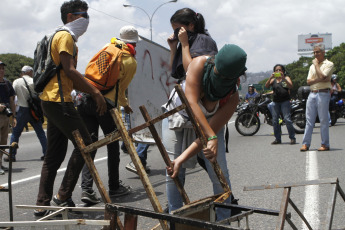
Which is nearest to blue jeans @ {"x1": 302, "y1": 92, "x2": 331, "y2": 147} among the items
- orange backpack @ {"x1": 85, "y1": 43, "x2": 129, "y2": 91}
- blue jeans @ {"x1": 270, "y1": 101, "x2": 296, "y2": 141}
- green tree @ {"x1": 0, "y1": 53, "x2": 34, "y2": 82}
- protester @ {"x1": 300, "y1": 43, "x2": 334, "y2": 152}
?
protester @ {"x1": 300, "y1": 43, "x2": 334, "y2": 152}

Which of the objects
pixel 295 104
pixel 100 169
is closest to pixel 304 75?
pixel 295 104

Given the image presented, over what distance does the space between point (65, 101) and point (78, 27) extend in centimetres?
71

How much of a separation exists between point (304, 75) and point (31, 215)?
379ft

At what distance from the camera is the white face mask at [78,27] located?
418cm

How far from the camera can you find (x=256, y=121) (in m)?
13.4

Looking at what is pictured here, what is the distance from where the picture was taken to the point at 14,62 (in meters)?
56.5

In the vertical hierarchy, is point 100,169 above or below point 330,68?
below

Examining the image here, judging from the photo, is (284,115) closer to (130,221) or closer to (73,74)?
(73,74)

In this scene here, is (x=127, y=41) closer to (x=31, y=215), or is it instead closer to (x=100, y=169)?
(x=31, y=215)

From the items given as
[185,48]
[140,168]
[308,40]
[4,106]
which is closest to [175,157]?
[185,48]

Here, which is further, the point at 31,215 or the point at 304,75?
the point at 304,75

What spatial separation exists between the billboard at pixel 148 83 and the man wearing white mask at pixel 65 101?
1883mm

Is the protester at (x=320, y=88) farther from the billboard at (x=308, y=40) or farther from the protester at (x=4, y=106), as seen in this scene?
the billboard at (x=308, y=40)

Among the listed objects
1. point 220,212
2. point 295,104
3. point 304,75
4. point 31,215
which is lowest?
point 31,215
